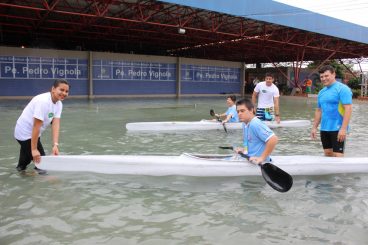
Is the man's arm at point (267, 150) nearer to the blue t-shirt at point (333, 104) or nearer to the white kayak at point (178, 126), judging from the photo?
the blue t-shirt at point (333, 104)

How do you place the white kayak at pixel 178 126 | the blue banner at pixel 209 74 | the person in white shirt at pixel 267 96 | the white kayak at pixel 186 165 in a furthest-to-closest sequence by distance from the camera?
the blue banner at pixel 209 74
the white kayak at pixel 178 126
the person in white shirt at pixel 267 96
the white kayak at pixel 186 165

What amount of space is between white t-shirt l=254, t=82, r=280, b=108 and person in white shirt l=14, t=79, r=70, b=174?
5450 millimetres

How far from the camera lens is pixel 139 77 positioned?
85.4ft

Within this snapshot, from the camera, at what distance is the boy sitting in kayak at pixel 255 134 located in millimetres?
4346

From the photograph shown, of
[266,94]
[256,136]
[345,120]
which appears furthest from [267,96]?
[256,136]

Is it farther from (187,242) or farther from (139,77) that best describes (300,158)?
(139,77)

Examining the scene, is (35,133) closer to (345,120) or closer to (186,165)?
(186,165)

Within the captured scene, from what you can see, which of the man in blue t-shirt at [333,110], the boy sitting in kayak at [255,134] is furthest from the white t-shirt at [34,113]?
the man in blue t-shirt at [333,110]

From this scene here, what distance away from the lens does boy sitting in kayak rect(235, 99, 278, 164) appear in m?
4.35

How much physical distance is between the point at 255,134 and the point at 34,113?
8.55 feet

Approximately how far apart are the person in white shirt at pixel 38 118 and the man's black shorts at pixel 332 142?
11.5ft

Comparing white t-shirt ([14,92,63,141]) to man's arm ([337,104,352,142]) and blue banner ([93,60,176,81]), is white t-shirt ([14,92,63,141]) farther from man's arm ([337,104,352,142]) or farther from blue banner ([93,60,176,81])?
blue banner ([93,60,176,81])

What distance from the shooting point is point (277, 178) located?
14.4 feet

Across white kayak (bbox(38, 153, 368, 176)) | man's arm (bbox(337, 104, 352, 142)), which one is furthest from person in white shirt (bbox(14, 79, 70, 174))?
man's arm (bbox(337, 104, 352, 142))
